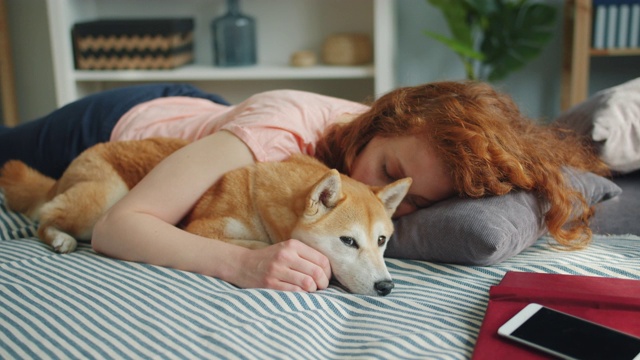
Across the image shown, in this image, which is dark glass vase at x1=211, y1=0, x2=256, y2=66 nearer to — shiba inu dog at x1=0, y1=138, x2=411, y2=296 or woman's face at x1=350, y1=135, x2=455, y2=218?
shiba inu dog at x1=0, y1=138, x2=411, y2=296

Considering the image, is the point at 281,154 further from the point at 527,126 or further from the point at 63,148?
the point at 63,148

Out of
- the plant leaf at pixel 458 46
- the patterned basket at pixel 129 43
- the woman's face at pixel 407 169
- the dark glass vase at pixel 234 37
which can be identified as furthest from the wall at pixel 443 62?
the woman's face at pixel 407 169

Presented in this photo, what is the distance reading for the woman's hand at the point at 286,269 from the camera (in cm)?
103

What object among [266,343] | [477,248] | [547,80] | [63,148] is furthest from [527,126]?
[547,80]

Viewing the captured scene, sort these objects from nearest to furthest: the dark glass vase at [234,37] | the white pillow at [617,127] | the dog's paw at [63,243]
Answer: the dog's paw at [63,243] < the white pillow at [617,127] < the dark glass vase at [234,37]

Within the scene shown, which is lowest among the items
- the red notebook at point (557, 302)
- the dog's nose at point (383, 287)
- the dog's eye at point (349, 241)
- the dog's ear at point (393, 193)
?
the dog's nose at point (383, 287)

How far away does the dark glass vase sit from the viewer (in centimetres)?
307

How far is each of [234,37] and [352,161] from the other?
1.93 metres

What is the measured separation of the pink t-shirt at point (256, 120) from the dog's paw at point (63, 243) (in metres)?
0.40

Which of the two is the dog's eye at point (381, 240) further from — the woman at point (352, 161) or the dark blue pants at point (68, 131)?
the dark blue pants at point (68, 131)

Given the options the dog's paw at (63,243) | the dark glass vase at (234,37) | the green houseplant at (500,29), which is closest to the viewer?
the dog's paw at (63,243)

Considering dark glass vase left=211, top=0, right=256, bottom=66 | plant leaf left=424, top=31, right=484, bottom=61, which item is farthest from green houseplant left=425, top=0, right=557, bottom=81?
dark glass vase left=211, top=0, right=256, bottom=66

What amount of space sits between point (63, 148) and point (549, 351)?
1449 millimetres

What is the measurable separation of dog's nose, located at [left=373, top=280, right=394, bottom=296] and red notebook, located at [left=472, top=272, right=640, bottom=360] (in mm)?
169
